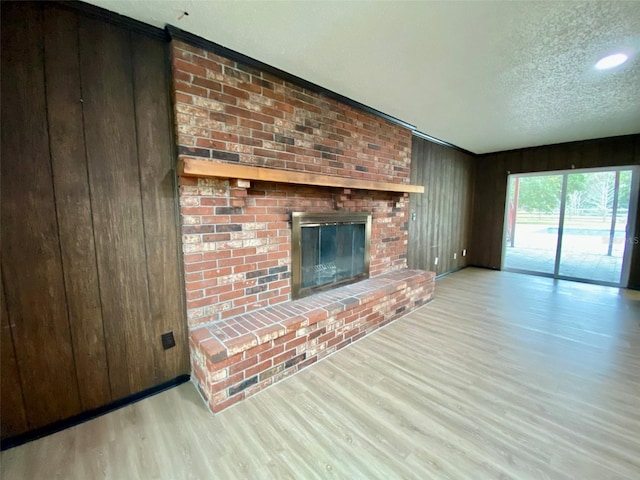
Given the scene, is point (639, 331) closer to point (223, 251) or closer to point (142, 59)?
point (223, 251)

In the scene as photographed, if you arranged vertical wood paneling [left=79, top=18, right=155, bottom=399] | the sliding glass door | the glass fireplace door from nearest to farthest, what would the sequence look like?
vertical wood paneling [left=79, top=18, right=155, bottom=399] < the glass fireplace door < the sliding glass door

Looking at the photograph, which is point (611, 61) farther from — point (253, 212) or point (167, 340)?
point (167, 340)

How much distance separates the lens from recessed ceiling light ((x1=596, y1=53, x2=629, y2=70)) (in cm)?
182

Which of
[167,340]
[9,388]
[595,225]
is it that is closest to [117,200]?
[167,340]

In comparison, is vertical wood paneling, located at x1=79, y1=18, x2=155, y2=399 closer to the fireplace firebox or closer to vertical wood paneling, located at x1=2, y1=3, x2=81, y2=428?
vertical wood paneling, located at x1=2, y1=3, x2=81, y2=428

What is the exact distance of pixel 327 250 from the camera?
263 cm

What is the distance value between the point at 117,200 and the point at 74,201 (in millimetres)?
189

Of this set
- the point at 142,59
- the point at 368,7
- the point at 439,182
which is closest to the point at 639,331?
the point at 439,182

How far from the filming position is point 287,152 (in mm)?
2174

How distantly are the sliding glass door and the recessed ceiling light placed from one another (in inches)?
127

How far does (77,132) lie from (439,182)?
456cm

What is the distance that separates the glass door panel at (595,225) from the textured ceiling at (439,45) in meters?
1.91

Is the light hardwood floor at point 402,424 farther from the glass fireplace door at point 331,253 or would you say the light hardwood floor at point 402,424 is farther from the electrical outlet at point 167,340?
the glass fireplace door at point 331,253

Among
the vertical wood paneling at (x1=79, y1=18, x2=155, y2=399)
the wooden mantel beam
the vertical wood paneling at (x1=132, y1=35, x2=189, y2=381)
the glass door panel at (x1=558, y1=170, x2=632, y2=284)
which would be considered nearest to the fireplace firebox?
the wooden mantel beam
